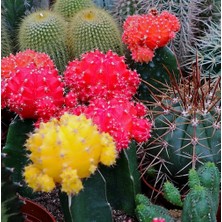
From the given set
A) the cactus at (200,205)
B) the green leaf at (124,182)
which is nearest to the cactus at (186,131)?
the green leaf at (124,182)

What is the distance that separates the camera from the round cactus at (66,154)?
1.07 m

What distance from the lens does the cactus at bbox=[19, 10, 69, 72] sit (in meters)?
1.82

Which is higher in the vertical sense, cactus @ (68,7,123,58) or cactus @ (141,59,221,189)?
cactus @ (68,7,123,58)

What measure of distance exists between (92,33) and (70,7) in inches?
10.9

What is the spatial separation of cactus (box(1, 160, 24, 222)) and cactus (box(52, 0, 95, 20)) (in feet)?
3.30

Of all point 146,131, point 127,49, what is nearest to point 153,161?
point 146,131

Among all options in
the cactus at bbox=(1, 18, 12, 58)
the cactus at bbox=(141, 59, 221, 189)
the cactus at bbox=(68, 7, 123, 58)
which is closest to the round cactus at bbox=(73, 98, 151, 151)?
the cactus at bbox=(141, 59, 221, 189)

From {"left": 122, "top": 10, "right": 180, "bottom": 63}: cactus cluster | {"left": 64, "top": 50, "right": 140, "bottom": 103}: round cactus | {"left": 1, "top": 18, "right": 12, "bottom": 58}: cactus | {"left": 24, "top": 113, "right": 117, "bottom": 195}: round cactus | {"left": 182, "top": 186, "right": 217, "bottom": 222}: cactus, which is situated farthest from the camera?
{"left": 1, "top": 18, "right": 12, "bottom": 58}: cactus

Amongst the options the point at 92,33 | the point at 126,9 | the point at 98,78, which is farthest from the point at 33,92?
the point at 126,9

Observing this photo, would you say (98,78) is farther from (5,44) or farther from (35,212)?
(5,44)

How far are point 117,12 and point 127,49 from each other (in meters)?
0.27

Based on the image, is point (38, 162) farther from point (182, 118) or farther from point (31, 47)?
point (31, 47)

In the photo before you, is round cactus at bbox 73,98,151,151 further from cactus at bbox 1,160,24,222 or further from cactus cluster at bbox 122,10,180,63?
cactus cluster at bbox 122,10,180,63

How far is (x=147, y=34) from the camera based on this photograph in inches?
66.0
